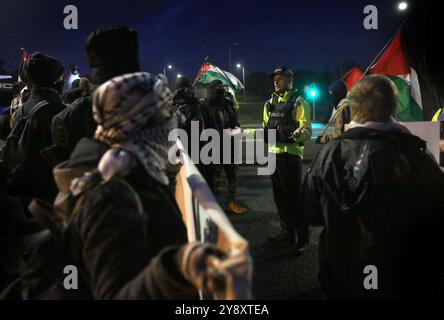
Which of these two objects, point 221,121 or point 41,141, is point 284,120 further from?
point 41,141

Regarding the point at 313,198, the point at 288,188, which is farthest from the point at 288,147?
the point at 313,198

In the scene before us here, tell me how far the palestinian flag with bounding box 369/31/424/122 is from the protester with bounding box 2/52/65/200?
12.4 feet

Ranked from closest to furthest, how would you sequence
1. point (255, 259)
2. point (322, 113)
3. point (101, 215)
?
point (101, 215), point (255, 259), point (322, 113)

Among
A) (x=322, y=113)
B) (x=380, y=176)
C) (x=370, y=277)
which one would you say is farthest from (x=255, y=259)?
(x=322, y=113)

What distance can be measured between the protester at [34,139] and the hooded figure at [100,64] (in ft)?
1.26

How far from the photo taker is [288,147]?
5.24 metres

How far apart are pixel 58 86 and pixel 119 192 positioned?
8.95ft

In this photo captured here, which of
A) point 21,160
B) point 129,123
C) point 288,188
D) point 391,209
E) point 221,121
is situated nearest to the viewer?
point 129,123

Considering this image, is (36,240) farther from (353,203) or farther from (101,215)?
(353,203)

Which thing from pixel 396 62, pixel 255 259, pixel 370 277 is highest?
pixel 396 62

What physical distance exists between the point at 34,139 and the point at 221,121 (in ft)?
12.6

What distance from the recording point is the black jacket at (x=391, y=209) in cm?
237

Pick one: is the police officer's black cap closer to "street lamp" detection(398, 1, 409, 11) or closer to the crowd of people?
the crowd of people

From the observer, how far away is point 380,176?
238cm
